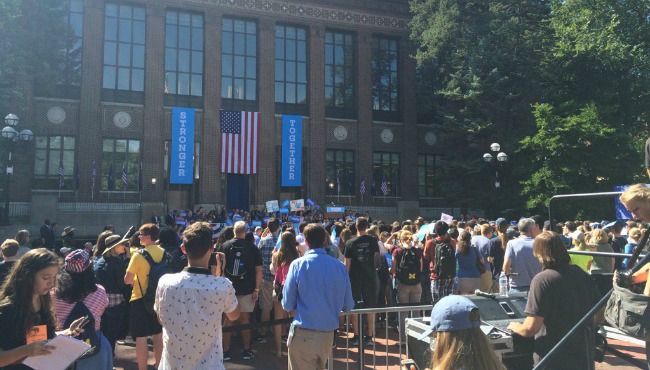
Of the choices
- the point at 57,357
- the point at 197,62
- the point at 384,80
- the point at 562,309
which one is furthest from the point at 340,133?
the point at 57,357

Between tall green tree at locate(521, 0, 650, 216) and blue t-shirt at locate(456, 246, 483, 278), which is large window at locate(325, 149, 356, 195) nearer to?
tall green tree at locate(521, 0, 650, 216)

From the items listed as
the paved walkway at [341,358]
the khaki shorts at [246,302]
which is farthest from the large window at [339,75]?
the khaki shorts at [246,302]

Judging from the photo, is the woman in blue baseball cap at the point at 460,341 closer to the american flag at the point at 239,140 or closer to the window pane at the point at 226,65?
the american flag at the point at 239,140

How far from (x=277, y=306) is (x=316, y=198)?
2620cm

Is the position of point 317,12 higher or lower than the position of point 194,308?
higher

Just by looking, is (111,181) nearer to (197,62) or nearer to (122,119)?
(122,119)

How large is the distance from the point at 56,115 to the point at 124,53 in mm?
5894

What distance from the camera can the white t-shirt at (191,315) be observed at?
378 cm

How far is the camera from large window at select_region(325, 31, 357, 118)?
122 ft

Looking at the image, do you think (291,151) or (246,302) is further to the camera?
(291,151)

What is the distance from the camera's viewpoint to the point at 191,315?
12.4 feet

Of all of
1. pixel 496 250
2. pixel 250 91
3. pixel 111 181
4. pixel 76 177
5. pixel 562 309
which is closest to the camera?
pixel 562 309

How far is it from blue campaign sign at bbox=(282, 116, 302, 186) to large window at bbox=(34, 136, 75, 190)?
13.6 metres

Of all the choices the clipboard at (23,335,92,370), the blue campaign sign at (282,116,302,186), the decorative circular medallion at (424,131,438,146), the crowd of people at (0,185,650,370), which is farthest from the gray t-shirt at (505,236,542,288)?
the decorative circular medallion at (424,131,438,146)
